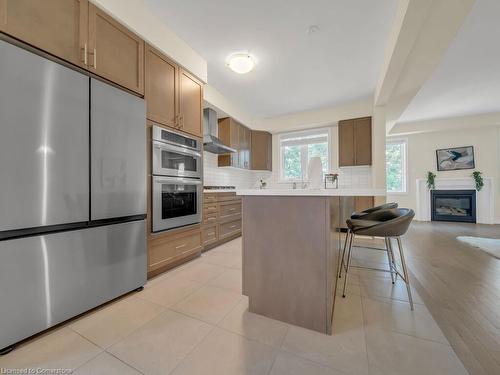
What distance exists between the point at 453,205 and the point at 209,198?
6705 millimetres

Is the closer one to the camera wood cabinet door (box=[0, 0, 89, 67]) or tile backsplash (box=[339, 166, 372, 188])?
wood cabinet door (box=[0, 0, 89, 67])

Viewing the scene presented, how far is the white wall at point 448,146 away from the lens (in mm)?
5289

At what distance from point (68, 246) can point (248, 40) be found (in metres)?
2.63

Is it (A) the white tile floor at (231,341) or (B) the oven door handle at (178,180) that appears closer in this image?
(A) the white tile floor at (231,341)

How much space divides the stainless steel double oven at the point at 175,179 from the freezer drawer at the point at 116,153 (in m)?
0.18

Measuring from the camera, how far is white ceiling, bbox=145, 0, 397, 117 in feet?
6.44

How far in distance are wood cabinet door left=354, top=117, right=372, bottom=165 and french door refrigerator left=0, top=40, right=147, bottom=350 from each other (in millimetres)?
3898

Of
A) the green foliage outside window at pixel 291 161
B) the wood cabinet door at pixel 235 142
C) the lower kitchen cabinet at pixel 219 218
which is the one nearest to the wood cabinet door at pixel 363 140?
the green foliage outside window at pixel 291 161

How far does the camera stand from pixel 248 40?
2.40 metres

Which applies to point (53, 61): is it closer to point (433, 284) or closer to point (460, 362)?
point (460, 362)

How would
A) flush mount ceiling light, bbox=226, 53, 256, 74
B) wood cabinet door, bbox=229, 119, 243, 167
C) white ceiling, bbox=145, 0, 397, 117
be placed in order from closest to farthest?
1. white ceiling, bbox=145, 0, 397, 117
2. flush mount ceiling light, bbox=226, 53, 256, 74
3. wood cabinet door, bbox=229, 119, 243, 167

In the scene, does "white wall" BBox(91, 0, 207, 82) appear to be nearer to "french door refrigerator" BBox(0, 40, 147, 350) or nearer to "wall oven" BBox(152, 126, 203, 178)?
"french door refrigerator" BBox(0, 40, 147, 350)

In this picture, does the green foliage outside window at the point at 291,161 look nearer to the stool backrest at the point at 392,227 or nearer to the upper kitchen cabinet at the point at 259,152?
the upper kitchen cabinet at the point at 259,152

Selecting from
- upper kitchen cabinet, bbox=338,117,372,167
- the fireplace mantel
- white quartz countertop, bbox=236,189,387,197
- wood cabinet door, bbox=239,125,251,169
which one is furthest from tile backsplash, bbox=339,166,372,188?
white quartz countertop, bbox=236,189,387,197
